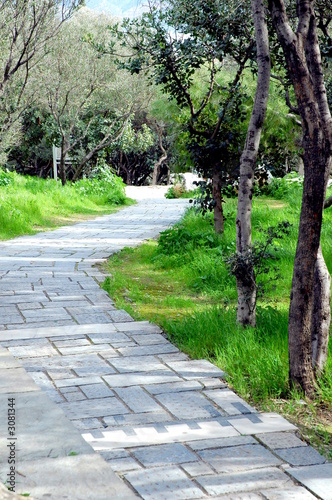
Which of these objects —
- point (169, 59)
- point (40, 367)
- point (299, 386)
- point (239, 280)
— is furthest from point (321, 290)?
point (169, 59)

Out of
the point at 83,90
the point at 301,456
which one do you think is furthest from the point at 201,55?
the point at 83,90

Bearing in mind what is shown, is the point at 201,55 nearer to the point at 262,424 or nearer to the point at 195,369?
the point at 195,369

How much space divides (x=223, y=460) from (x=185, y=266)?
5.53 meters

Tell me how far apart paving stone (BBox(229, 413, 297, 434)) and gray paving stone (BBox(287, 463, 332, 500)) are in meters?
0.47

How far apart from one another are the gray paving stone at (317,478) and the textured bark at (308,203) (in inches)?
37.1

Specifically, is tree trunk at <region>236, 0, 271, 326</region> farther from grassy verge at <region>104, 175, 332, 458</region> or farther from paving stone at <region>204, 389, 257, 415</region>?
paving stone at <region>204, 389, 257, 415</region>

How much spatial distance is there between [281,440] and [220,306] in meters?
3.02

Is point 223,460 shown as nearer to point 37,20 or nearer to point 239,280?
point 239,280

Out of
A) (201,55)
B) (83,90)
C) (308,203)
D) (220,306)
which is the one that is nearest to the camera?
(308,203)

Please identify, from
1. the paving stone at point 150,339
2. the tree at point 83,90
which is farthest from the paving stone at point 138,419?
the tree at point 83,90

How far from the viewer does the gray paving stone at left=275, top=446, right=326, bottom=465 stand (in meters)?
3.04

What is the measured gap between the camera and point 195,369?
4516 mm

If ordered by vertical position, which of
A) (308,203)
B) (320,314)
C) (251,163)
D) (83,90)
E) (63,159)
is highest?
(83,90)

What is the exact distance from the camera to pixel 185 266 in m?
8.50
